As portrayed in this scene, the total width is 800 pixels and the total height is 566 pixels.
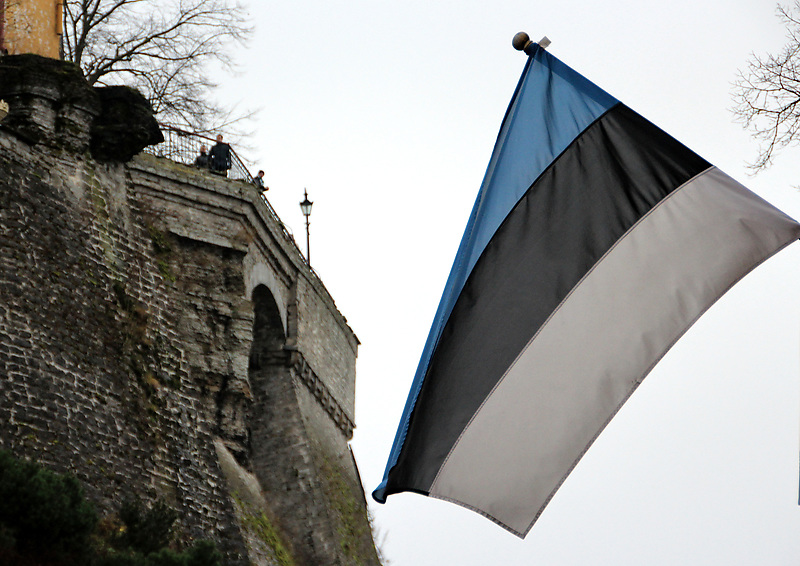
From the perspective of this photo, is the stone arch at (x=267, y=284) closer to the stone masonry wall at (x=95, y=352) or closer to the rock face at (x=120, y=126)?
the stone masonry wall at (x=95, y=352)

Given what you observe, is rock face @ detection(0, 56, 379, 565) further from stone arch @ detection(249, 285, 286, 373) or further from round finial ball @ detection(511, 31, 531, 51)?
round finial ball @ detection(511, 31, 531, 51)

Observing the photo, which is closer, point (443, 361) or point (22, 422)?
point (443, 361)

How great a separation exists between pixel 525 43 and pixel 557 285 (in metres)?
1.77

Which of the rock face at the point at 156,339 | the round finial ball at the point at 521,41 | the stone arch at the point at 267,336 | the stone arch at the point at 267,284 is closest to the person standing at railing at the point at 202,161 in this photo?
the rock face at the point at 156,339

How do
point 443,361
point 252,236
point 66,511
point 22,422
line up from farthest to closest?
point 252,236
point 22,422
point 66,511
point 443,361

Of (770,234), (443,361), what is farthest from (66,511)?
(770,234)

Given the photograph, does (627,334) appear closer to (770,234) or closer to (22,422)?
(770,234)

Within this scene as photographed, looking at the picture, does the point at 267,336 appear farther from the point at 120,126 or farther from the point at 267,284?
the point at 120,126

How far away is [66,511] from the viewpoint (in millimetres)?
13867

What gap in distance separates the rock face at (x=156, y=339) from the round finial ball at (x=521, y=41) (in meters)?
9.00

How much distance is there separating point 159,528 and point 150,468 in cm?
182

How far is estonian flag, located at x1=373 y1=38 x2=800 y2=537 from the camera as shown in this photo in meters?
8.25

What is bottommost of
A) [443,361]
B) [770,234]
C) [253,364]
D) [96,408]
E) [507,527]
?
[507,527]

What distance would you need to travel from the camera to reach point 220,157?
2325 cm
